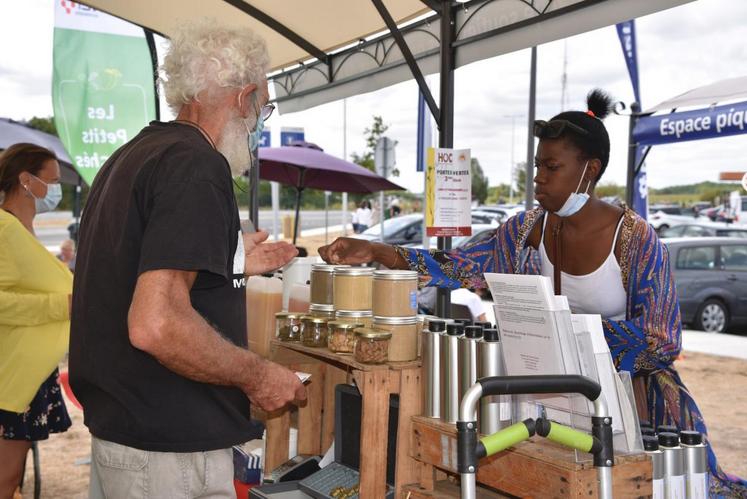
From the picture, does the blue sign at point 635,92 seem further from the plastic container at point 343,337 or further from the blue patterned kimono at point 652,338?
the plastic container at point 343,337

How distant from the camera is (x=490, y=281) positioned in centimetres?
212

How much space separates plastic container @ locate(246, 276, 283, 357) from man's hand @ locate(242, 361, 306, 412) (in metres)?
1.45

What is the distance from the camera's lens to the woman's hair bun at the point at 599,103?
2.89 meters

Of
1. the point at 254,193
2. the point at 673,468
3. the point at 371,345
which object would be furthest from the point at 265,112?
the point at 254,193

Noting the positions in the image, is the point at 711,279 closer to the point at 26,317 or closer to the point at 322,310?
the point at 322,310

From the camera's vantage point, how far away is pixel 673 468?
79.0 inches

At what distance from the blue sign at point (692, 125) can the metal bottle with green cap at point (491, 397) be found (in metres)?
4.50

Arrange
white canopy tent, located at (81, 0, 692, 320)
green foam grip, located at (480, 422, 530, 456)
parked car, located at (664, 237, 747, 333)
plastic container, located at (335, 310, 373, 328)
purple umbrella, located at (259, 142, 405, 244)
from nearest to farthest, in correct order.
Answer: green foam grip, located at (480, 422, 530, 456) < plastic container, located at (335, 310, 373, 328) < white canopy tent, located at (81, 0, 692, 320) < purple umbrella, located at (259, 142, 405, 244) < parked car, located at (664, 237, 747, 333)

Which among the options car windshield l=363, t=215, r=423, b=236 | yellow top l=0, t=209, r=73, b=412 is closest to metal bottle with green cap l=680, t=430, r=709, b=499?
yellow top l=0, t=209, r=73, b=412

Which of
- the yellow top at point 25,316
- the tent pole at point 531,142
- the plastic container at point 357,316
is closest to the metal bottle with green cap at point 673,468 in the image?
the plastic container at point 357,316

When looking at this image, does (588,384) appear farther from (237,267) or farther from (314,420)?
(314,420)

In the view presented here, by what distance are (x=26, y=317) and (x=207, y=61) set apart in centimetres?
212

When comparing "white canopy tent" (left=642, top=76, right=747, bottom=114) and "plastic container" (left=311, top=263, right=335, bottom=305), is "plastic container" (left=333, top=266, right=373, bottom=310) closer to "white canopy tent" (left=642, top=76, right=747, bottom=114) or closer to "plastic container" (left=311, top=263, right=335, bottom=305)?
"plastic container" (left=311, top=263, right=335, bottom=305)

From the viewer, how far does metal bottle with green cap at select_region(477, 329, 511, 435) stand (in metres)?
2.17
